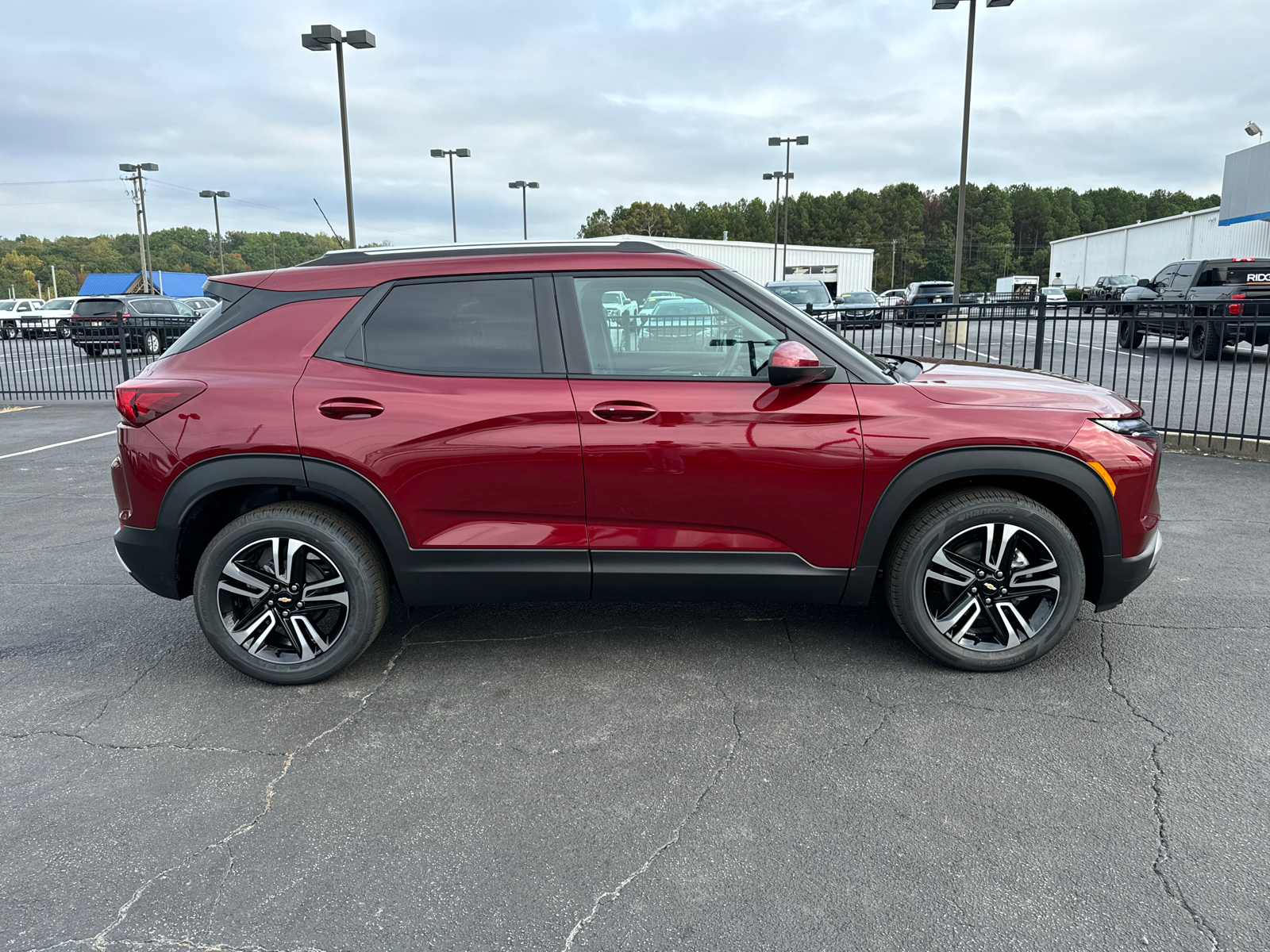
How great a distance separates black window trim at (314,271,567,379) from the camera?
3.48m

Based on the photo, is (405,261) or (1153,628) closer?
(405,261)

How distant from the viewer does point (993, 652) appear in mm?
3613

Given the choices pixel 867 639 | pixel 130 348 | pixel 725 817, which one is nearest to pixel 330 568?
→ pixel 725 817

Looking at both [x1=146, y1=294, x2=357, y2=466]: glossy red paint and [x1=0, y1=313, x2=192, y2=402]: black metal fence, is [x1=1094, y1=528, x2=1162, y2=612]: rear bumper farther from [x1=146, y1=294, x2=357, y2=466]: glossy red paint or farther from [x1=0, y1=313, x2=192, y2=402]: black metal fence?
[x1=0, y1=313, x2=192, y2=402]: black metal fence

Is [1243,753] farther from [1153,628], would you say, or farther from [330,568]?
[330,568]

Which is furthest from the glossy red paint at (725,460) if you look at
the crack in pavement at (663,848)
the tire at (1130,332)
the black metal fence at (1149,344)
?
the tire at (1130,332)

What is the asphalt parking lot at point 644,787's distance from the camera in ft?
7.43

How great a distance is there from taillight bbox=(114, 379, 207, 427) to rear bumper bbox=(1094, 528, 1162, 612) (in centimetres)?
373

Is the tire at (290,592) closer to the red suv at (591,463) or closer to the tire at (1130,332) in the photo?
the red suv at (591,463)

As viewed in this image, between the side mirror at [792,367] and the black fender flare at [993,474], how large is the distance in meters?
0.54

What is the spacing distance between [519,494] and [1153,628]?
3.04 meters

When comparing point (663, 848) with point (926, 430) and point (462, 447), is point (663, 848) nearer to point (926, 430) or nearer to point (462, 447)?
point (462, 447)

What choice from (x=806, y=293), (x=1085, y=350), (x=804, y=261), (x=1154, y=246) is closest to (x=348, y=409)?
(x=1085, y=350)

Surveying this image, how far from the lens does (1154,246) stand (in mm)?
55562
